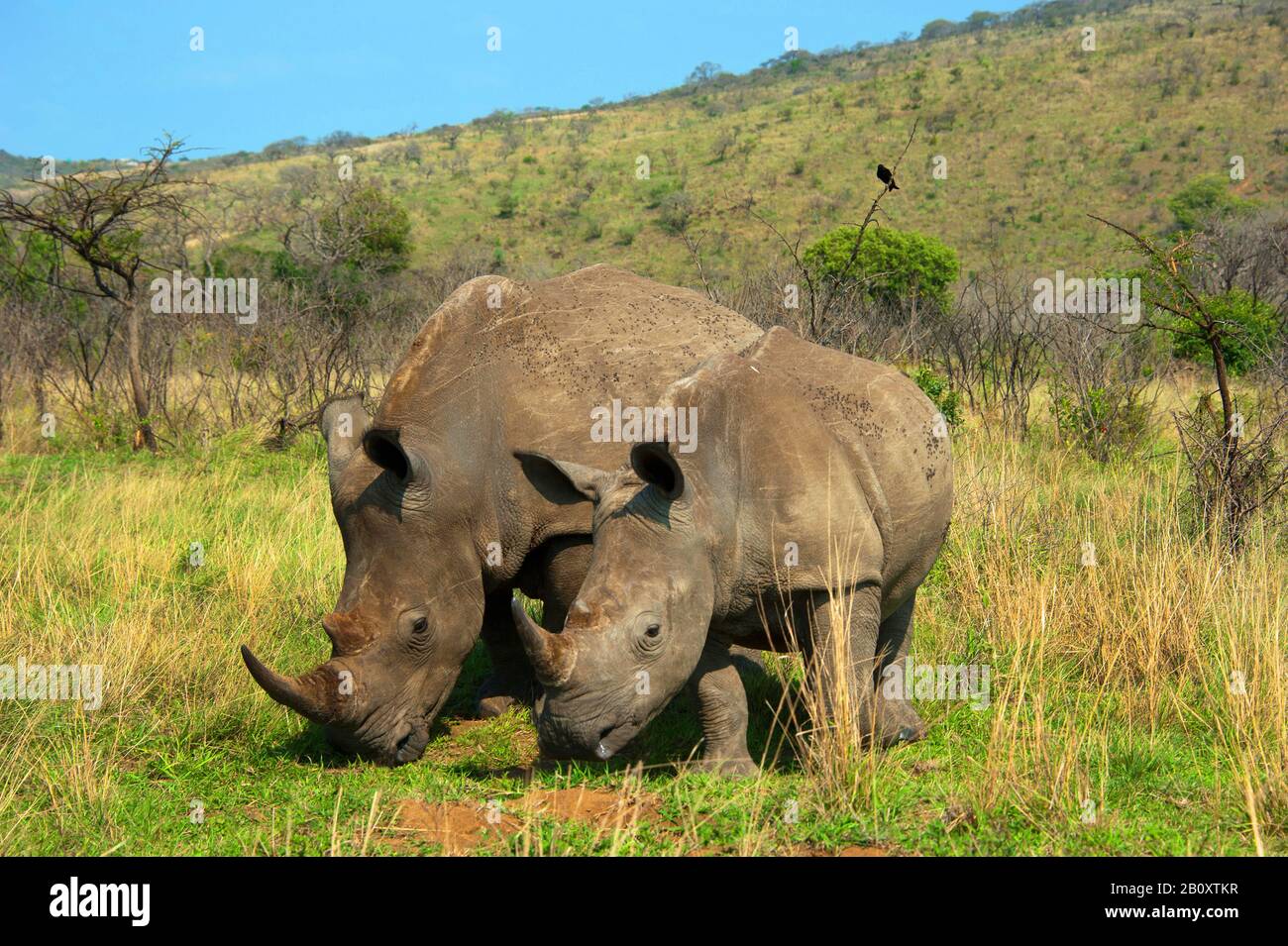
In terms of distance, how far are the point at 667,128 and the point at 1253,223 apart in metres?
42.4

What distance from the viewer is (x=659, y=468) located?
204 inches

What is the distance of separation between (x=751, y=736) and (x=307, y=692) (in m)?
2.22

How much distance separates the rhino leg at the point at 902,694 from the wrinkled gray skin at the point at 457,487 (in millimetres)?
1583

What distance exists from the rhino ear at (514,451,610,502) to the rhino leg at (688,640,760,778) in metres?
0.92

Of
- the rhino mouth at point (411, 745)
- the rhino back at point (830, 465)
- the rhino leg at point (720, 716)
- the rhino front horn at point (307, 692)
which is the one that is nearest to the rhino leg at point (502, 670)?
the rhino mouth at point (411, 745)

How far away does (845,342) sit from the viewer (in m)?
12.4

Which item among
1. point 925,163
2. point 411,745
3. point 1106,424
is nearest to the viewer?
point 411,745

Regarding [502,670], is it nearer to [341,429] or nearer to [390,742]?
[390,742]

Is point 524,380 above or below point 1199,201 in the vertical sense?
below

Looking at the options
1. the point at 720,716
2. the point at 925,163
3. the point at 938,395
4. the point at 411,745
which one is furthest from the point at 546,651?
the point at 925,163

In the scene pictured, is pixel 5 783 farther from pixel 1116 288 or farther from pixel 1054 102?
pixel 1054 102

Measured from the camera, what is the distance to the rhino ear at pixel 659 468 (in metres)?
5.04

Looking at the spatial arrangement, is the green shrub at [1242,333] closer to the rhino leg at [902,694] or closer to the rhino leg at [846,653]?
the rhino leg at [902,694]
